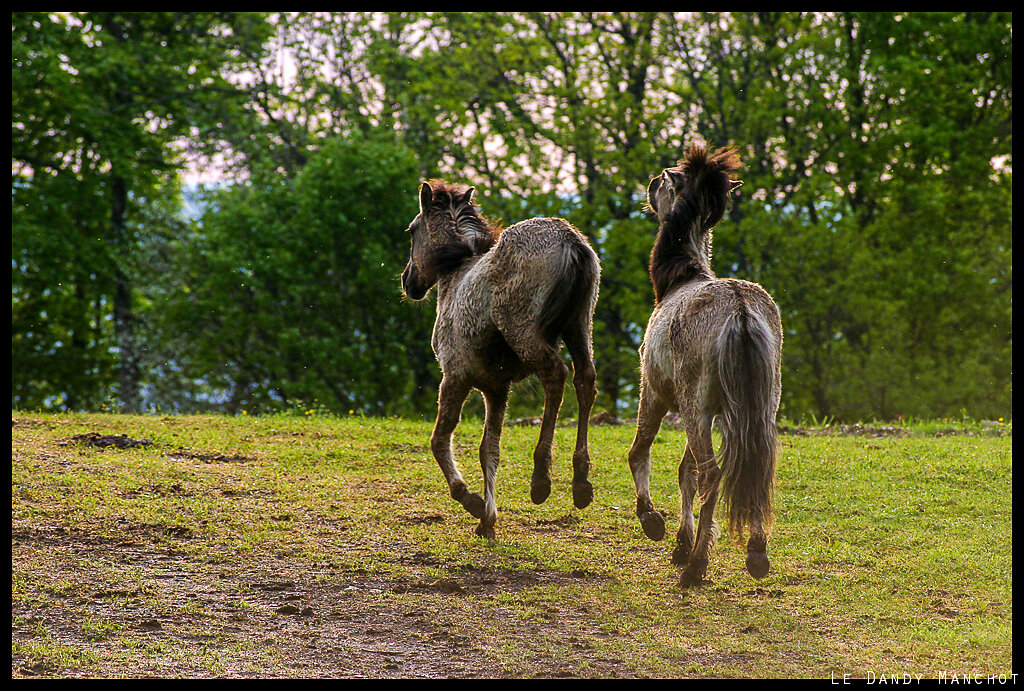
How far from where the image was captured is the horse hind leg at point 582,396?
651 cm

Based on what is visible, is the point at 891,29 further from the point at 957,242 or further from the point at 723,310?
the point at 723,310

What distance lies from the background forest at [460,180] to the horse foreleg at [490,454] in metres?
12.5

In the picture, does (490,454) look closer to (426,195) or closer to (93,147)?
(426,195)

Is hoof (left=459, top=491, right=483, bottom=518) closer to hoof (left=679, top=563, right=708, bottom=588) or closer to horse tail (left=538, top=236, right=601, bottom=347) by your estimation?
horse tail (left=538, top=236, right=601, bottom=347)

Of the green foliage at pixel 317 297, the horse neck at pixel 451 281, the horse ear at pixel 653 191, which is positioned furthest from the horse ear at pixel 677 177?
the green foliage at pixel 317 297

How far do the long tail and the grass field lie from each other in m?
0.68

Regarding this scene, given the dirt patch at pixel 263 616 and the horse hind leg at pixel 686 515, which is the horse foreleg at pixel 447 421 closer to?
the dirt patch at pixel 263 616

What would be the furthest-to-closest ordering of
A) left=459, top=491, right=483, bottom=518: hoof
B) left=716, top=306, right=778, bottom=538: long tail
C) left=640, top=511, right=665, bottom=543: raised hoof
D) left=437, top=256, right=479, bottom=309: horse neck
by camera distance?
left=437, top=256, right=479, bottom=309: horse neck < left=459, top=491, right=483, bottom=518: hoof < left=640, top=511, right=665, bottom=543: raised hoof < left=716, top=306, right=778, bottom=538: long tail

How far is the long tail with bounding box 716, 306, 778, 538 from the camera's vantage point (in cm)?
561

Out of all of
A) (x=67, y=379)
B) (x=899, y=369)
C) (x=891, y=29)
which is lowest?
(x=67, y=379)

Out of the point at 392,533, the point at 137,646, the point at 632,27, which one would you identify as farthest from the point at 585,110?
the point at 137,646

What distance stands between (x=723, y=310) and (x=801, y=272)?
572 inches

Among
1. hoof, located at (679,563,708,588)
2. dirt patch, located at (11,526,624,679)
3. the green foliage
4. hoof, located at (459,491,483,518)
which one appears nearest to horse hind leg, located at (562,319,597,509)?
dirt patch, located at (11,526,624,679)

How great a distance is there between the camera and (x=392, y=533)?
7.45 metres
